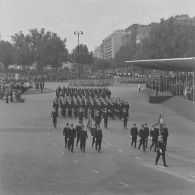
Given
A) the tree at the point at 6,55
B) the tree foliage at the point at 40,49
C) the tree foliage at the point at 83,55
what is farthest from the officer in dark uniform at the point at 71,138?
the tree at the point at 6,55

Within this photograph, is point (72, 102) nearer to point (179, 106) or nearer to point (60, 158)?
point (179, 106)

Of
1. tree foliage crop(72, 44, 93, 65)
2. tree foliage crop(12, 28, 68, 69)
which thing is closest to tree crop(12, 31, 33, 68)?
tree foliage crop(12, 28, 68, 69)

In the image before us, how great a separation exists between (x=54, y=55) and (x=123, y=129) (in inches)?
3421

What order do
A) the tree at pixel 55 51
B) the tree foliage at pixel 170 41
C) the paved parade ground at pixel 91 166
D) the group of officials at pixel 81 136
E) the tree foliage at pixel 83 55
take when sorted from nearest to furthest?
the paved parade ground at pixel 91 166 < the group of officials at pixel 81 136 < the tree foliage at pixel 170 41 < the tree at pixel 55 51 < the tree foliage at pixel 83 55

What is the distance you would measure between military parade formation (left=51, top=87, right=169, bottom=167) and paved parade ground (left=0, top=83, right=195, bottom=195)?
1.47 ft

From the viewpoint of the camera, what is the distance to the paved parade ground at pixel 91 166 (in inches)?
549

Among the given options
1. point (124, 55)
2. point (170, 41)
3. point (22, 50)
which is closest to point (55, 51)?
point (22, 50)

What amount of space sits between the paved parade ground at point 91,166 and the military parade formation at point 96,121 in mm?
447

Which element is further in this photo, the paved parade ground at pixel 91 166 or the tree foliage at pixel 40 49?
the tree foliage at pixel 40 49

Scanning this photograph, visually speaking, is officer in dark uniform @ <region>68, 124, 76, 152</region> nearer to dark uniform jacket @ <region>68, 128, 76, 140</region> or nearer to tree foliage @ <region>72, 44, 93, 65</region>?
dark uniform jacket @ <region>68, 128, 76, 140</region>

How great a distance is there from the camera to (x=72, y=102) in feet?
107

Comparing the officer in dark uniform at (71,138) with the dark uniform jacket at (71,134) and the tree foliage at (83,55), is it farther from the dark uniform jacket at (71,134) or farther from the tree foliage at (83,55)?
the tree foliage at (83,55)

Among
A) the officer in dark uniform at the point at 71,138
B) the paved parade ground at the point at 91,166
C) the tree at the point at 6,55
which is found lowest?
the paved parade ground at the point at 91,166

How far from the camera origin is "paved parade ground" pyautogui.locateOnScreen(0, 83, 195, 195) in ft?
45.8
